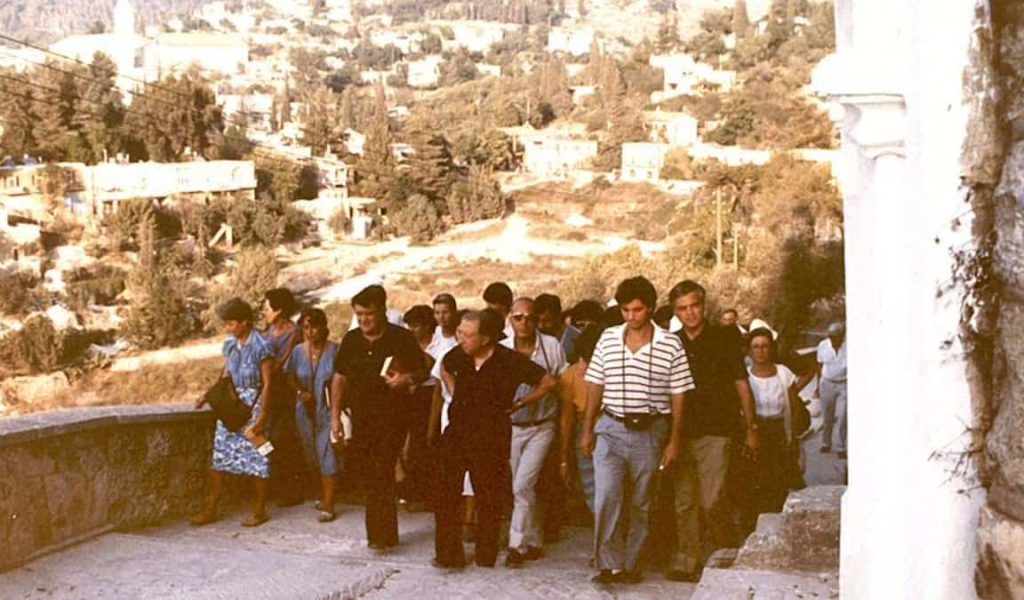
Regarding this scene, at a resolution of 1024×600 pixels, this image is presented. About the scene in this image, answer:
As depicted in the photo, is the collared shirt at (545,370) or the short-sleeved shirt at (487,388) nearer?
the short-sleeved shirt at (487,388)

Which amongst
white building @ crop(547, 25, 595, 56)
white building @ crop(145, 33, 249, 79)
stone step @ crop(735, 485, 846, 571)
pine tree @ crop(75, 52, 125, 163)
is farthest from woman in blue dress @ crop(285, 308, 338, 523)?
white building @ crop(145, 33, 249, 79)

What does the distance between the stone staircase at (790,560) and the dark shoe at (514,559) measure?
57.7 inches

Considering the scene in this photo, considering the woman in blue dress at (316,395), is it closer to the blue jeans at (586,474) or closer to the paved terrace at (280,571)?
the paved terrace at (280,571)

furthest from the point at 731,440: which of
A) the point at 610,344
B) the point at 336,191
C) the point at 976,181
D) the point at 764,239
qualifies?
the point at 336,191

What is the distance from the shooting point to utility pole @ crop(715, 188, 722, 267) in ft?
80.8

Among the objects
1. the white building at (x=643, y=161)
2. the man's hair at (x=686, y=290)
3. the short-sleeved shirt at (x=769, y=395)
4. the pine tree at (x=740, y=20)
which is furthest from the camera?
the pine tree at (x=740, y=20)

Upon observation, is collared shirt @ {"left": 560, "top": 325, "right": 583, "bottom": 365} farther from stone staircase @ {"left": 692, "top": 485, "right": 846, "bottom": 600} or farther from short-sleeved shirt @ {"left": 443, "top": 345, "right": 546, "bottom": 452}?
stone staircase @ {"left": 692, "top": 485, "right": 846, "bottom": 600}

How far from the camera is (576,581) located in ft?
22.5

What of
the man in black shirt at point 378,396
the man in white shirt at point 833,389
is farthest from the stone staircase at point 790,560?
the man in white shirt at point 833,389

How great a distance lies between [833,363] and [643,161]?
16.8 meters

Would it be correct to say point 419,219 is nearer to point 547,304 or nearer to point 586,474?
point 547,304

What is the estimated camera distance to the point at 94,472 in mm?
7656

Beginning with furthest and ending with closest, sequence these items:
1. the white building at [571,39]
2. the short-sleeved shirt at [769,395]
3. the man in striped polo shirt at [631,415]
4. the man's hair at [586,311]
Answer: the white building at [571,39] → the man's hair at [586,311] → the short-sleeved shirt at [769,395] → the man in striped polo shirt at [631,415]

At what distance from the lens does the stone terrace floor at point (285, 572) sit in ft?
21.5
